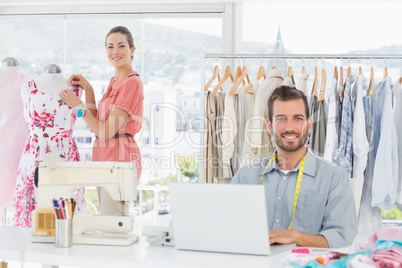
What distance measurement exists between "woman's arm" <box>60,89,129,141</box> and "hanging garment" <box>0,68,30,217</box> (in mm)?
451

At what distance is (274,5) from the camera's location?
468 centimetres

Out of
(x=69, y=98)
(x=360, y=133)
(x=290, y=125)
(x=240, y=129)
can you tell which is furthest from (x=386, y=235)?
(x=69, y=98)

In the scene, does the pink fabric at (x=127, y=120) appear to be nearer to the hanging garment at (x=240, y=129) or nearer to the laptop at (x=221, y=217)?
the hanging garment at (x=240, y=129)

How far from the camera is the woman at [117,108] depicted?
339 cm

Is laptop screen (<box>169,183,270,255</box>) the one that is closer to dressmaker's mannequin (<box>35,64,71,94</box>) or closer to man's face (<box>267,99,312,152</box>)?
man's face (<box>267,99,312,152</box>)

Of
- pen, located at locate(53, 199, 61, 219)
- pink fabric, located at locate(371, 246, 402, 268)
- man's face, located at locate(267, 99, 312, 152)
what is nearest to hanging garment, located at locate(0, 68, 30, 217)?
pen, located at locate(53, 199, 61, 219)

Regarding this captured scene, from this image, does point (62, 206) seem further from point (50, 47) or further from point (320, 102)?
point (50, 47)

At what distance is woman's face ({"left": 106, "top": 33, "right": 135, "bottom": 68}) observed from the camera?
3.51 metres

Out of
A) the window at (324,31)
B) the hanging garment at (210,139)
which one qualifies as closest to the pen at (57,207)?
the hanging garment at (210,139)

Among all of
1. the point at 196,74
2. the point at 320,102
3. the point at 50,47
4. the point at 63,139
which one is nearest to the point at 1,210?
the point at 63,139

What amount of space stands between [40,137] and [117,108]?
495mm

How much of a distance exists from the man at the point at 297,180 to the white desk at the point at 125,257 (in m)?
0.54

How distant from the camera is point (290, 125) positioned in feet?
8.17

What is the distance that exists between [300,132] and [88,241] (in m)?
1.04
